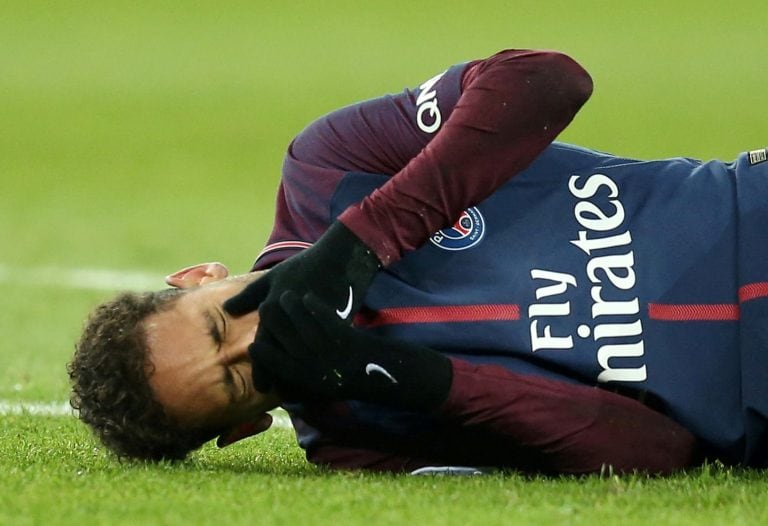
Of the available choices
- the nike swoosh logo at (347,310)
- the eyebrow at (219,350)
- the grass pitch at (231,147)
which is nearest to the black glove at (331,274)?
the nike swoosh logo at (347,310)

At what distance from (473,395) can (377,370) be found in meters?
0.19

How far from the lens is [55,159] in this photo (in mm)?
10609

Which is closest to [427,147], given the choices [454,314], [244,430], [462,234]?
[462,234]

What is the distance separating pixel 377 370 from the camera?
2.44 meters

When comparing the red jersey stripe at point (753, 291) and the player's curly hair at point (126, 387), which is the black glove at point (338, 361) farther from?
the red jersey stripe at point (753, 291)

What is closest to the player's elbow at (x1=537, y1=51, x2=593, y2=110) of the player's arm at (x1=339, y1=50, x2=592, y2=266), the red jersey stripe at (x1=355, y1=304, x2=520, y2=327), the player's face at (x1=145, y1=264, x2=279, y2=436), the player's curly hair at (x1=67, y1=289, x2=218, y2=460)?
the player's arm at (x1=339, y1=50, x2=592, y2=266)

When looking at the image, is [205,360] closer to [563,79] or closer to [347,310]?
[347,310]

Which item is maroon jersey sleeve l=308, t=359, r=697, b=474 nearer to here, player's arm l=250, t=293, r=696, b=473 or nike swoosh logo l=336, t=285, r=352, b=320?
player's arm l=250, t=293, r=696, b=473

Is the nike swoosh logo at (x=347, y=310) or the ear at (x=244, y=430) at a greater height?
the nike swoosh logo at (x=347, y=310)

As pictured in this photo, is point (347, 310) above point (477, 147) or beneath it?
beneath

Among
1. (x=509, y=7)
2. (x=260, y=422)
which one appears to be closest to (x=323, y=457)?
(x=260, y=422)

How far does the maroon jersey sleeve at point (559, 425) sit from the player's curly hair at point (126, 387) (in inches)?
20.4

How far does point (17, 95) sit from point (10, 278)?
590 centimetres

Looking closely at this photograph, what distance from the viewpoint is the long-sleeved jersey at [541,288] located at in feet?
8.35
